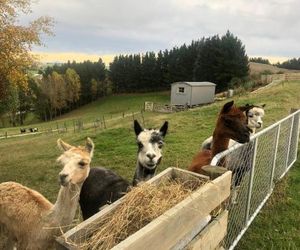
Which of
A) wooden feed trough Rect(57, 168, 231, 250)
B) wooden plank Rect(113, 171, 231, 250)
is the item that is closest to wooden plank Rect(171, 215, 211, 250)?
wooden feed trough Rect(57, 168, 231, 250)

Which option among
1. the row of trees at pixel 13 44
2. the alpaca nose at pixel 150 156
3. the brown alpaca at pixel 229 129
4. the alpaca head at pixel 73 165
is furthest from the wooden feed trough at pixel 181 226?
the row of trees at pixel 13 44

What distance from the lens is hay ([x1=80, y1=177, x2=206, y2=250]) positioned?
2197 millimetres

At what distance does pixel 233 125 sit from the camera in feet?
16.1

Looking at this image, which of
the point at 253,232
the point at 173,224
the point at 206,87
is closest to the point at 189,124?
the point at 253,232

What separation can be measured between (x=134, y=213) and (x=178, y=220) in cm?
35

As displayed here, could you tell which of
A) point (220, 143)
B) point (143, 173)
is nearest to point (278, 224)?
point (220, 143)

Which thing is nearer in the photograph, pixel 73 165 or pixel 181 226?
pixel 181 226

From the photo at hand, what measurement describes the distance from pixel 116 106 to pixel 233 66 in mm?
24616

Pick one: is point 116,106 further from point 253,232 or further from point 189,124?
point 253,232

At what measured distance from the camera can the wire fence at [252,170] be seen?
4500mm

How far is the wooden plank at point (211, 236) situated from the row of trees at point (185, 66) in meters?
55.8

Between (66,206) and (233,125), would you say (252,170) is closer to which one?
(233,125)

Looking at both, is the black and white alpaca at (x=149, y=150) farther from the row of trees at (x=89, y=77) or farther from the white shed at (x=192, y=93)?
the row of trees at (x=89, y=77)

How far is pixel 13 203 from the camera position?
4980 mm
